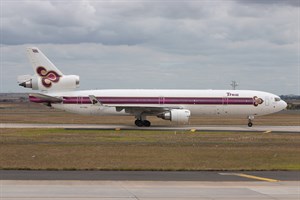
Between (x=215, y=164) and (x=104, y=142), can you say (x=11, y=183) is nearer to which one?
(x=215, y=164)

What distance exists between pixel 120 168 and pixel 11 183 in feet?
17.6

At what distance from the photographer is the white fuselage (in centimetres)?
4844

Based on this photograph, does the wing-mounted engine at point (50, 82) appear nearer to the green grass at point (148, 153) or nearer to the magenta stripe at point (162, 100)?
the magenta stripe at point (162, 100)

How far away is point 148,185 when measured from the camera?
15.9 metres

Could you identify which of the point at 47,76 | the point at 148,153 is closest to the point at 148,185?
the point at 148,153

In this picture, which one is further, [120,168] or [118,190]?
[120,168]

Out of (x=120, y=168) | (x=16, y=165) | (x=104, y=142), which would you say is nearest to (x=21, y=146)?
(x=104, y=142)

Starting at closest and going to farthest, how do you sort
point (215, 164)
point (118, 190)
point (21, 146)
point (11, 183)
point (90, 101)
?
point (118, 190)
point (11, 183)
point (215, 164)
point (21, 146)
point (90, 101)

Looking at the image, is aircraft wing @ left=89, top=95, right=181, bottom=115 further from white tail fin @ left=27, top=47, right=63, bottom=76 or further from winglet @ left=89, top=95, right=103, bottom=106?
white tail fin @ left=27, top=47, right=63, bottom=76

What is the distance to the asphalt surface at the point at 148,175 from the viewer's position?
57.4 ft

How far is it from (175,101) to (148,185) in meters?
33.5

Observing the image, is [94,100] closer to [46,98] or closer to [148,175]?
[46,98]

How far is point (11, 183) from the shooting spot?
15.8 m

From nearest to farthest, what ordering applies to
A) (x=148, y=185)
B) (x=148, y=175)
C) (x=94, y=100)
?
(x=148, y=185) → (x=148, y=175) → (x=94, y=100)
